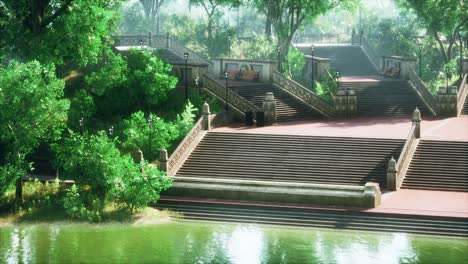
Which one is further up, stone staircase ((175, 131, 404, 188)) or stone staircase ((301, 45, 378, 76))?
stone staircase ((301, 45, 378, 76))

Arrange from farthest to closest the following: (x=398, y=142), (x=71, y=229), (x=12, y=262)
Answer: (x=398, y=142) → (x=71, y=229) → (x=12, y=262)

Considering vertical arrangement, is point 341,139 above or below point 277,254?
above

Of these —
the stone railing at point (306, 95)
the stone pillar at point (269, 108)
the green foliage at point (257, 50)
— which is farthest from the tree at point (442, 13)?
the stone pillar at point (269, 108)

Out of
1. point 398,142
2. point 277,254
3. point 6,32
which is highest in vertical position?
point 6,32

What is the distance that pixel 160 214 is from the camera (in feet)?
154

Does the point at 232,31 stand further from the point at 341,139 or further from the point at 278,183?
the point at 278,183

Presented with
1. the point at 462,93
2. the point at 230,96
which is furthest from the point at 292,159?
the point at 462,93

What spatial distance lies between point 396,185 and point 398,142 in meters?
4.89

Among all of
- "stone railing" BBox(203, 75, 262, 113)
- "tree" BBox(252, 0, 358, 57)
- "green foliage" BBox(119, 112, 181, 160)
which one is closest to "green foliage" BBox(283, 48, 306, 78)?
"tree" BBox(252, 0, 358, 57)

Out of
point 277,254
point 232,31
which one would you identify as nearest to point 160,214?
point 277,254

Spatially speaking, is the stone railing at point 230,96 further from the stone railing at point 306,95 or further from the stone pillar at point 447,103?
the stone pillar at point 447,103

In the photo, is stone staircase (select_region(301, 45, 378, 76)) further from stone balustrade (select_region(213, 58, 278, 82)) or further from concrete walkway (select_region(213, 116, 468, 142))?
concrete walkway (select_region(213, 116, 468, 142))

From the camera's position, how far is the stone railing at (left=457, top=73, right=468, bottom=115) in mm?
65688

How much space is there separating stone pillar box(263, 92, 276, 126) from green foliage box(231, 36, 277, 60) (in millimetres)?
22256
